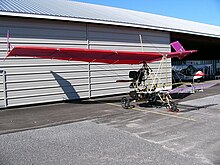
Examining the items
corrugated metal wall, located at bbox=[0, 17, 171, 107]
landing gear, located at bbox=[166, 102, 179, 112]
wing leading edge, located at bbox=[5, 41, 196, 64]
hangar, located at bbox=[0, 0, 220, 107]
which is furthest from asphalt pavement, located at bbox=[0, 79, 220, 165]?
wing leading edge, located at bbox=[5, 41, 196, 64]

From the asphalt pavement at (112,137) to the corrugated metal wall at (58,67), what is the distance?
1733 millimetres

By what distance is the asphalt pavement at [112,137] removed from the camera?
412 centimetres

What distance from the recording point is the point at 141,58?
30.2ft

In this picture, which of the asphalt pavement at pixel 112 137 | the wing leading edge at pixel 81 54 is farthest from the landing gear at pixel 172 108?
the wing leading edge at pixel 81 54

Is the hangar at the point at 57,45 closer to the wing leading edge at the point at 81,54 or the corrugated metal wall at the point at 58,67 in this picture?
the corrugated metal wall at the point at 58,67

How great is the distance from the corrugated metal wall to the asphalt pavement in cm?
173

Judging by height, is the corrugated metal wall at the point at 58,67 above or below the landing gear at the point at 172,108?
above

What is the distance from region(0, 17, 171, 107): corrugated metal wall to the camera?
962cm

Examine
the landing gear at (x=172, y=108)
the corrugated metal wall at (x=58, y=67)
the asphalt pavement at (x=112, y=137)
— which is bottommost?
the asphalt pavement at (x=112, y=137)

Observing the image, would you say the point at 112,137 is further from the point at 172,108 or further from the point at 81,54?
the point at 81,54

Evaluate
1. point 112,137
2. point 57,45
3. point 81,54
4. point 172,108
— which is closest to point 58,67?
point 57,45

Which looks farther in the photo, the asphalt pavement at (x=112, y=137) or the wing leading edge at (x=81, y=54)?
the wing leading edge at (x=81, y=54)

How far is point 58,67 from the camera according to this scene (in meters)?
10.9

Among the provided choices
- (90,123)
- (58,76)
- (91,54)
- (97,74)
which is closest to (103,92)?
(97,74)
